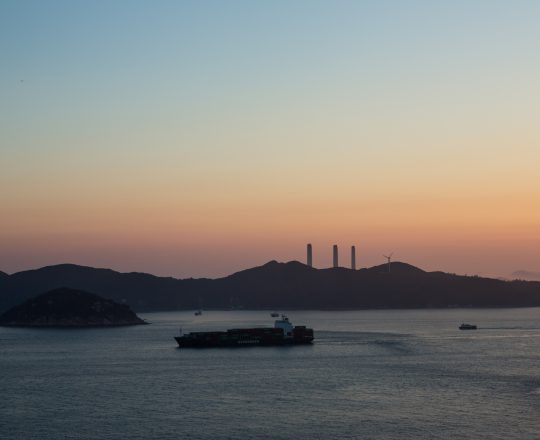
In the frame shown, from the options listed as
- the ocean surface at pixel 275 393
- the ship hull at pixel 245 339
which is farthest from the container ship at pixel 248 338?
the ocean surface at pixel 275 393

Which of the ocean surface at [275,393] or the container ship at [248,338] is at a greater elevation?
the container ship at [248,338]

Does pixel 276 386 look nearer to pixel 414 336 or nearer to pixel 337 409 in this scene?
pixel 337 409

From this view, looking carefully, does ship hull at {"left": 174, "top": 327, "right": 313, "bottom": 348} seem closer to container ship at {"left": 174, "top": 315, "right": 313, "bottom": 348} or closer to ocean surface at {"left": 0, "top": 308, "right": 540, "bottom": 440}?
container ship at {"left": 174, "top": 315, "right": 313, "bottom": 348}

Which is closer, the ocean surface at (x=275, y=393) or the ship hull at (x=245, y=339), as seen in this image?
the ocean surface at (x=275, y=393)

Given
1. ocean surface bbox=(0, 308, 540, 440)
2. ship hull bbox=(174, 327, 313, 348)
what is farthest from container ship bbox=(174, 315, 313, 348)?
ocean surface bbox=(0, 308, 540, 440)

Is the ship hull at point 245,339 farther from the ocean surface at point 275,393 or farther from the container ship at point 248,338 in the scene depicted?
the ocean surface at point 275,393

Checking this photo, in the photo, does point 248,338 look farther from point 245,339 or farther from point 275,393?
point 275,393

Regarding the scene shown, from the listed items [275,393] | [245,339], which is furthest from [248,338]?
[275,393]
